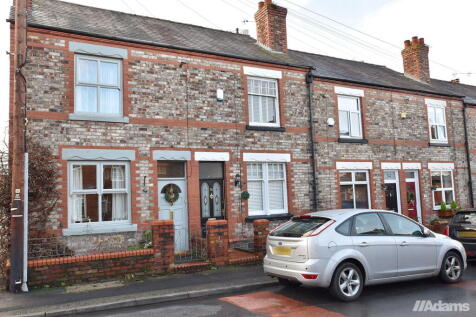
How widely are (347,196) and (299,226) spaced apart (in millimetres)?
7560

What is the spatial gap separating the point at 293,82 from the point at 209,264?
7.11 m

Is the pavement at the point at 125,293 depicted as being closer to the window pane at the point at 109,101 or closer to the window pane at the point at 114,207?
the window pane at the point at 114,207

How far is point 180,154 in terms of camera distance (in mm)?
10875

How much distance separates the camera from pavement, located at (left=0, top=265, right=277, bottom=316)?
20.9 feet

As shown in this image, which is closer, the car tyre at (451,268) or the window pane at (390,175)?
the car tyre at (451,268)

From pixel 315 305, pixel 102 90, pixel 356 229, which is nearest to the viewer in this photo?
pixel 315 305

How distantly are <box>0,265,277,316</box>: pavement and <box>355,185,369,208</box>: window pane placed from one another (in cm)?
707

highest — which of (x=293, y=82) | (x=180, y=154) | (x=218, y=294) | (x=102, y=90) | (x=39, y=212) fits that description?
(x=293, y=82)

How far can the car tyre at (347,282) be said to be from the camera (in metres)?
6.34

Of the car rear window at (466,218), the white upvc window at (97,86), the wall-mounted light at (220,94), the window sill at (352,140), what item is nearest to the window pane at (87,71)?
the white upvc window at (97,86)

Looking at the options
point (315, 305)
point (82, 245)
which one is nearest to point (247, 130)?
point (82, 245)

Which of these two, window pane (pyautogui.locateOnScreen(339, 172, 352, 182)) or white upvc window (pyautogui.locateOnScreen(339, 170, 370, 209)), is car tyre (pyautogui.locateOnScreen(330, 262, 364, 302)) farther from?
window pane (pyautogui.locateOnScreen(339, 172, 352, 182))

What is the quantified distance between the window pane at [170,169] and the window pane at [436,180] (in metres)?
11.2

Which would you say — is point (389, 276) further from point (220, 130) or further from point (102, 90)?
point (102, 90)
